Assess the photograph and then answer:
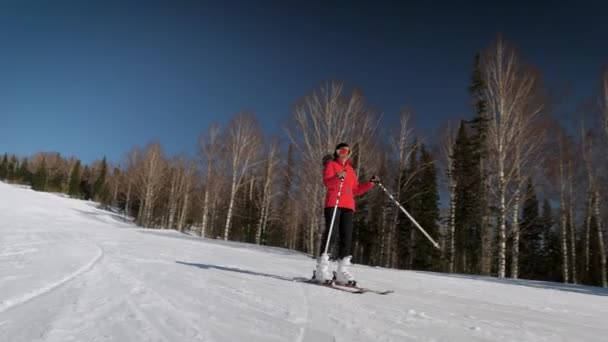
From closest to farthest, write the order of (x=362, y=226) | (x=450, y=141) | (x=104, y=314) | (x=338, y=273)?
(x=104, y=314) < (x=338, y=273) < (x=450, y=141) < (x=362, y=226)

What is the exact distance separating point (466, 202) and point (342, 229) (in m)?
24.5

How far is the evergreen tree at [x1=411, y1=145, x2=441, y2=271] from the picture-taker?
87.4 feet

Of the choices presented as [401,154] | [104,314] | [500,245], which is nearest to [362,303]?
[104,314]

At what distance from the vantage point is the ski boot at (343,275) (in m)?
4.73

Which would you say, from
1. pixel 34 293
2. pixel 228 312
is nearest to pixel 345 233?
pixel 228 312

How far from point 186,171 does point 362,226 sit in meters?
22.0

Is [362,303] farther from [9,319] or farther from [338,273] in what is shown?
[9,319]

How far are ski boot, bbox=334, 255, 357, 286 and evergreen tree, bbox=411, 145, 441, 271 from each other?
74.1 ft

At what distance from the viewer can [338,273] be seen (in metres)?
4.87

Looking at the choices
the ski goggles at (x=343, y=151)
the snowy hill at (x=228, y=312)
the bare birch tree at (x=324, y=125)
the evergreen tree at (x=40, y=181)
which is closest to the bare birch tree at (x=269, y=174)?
the bare birch tree at (x=324, y=125)

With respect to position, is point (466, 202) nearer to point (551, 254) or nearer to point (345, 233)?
point (551, 254)

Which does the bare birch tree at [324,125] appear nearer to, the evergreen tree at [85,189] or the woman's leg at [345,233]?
the woman's leg at [345,233]

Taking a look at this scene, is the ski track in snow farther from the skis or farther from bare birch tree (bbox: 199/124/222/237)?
bare birch tree (bbox: 199/124/222/237)

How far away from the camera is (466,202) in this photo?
26219 millimetres
